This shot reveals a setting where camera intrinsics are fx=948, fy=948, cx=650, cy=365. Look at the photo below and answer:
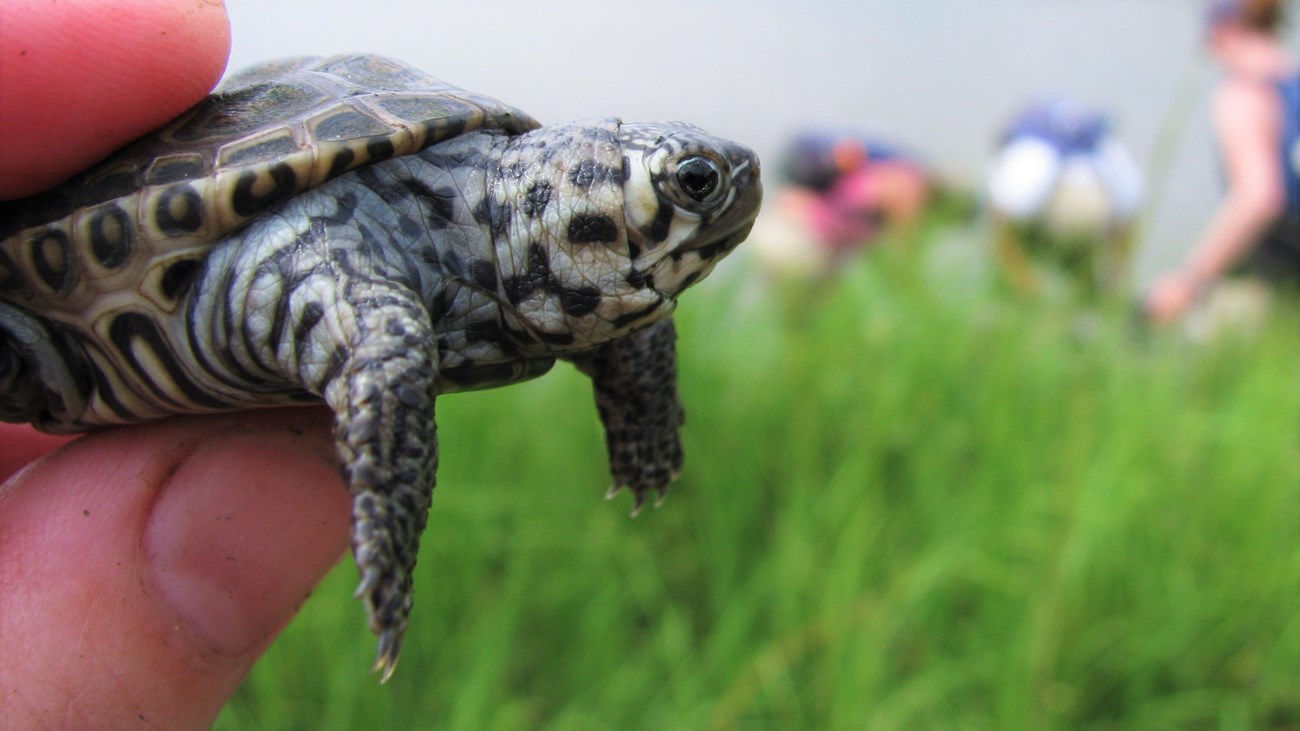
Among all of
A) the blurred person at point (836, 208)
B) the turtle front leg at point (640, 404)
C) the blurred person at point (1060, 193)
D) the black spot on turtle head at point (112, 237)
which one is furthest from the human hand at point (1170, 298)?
the black spot on turtle head at point (112, 237)

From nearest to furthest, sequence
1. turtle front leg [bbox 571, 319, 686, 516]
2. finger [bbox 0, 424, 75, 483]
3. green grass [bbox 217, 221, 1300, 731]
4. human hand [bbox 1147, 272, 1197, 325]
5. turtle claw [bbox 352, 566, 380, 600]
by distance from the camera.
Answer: turtle claw [bbox 352, 566, 380, 600] → turtle front leg [bbox 571, 319, 686, 516] → finger [bbox 0, 424, 75, 483] → green grass [bbox 217, 221, 1300, 731] → human hand [bbox 1147, 272, 1197, 325]

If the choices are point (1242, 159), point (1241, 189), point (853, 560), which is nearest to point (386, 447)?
point (853, 560)

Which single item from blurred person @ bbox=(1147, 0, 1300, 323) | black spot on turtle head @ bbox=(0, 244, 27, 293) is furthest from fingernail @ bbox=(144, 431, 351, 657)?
blurred person @ bbox=(1147, 0, 1300, 323)

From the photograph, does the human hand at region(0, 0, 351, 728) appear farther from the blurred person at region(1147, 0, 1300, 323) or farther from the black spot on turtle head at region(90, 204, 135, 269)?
the blurred person at region(1147, 0, 1300, 323)

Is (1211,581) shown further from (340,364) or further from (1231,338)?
(340,364)

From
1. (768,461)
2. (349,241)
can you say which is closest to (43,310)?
(349,241)

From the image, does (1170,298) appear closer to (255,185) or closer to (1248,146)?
(1248,146)

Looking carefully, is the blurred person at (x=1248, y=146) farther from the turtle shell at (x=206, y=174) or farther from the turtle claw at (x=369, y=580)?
the turtle claw at (x=369, y=580)
